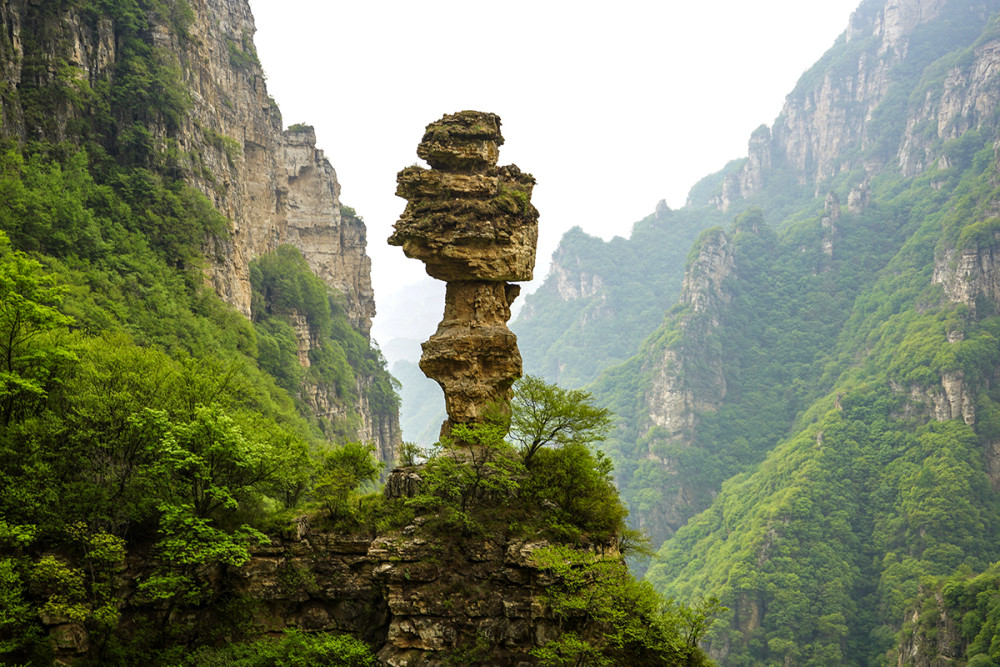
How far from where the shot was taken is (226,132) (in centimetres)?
6375

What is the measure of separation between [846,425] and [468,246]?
118967mm

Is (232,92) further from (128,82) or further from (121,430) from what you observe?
(121,430)

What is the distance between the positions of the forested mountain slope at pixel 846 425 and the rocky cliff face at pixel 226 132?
60451 mm

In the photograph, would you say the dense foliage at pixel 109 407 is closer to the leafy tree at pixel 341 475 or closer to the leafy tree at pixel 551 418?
the leafy tree at pixel 341 475

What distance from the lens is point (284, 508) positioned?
26.4 meters

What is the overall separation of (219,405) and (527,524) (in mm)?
11000

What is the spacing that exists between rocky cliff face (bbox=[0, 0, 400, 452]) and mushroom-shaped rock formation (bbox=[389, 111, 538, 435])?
23744 millimetres

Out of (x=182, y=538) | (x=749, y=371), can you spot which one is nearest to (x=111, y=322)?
(x=182, y=538)

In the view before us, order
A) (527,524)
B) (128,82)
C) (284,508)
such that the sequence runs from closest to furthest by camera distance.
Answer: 1. (527,524)
2. (284,508)
3. (128,82)

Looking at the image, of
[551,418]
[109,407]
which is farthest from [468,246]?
[109,407]

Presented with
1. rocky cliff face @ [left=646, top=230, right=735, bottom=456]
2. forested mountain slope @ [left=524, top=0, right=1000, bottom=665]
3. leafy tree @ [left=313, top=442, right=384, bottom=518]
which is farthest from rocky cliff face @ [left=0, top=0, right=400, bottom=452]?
rocky cliff face @ [left=646, top=230, right=735, bottom=456]

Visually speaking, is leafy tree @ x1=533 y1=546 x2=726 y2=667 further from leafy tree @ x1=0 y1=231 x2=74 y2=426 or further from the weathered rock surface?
leafy tree @ x1=0 y1=231 x2=74 y2=426

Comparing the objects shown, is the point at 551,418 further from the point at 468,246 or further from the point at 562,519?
the point at 468,246

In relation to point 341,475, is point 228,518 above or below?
below
